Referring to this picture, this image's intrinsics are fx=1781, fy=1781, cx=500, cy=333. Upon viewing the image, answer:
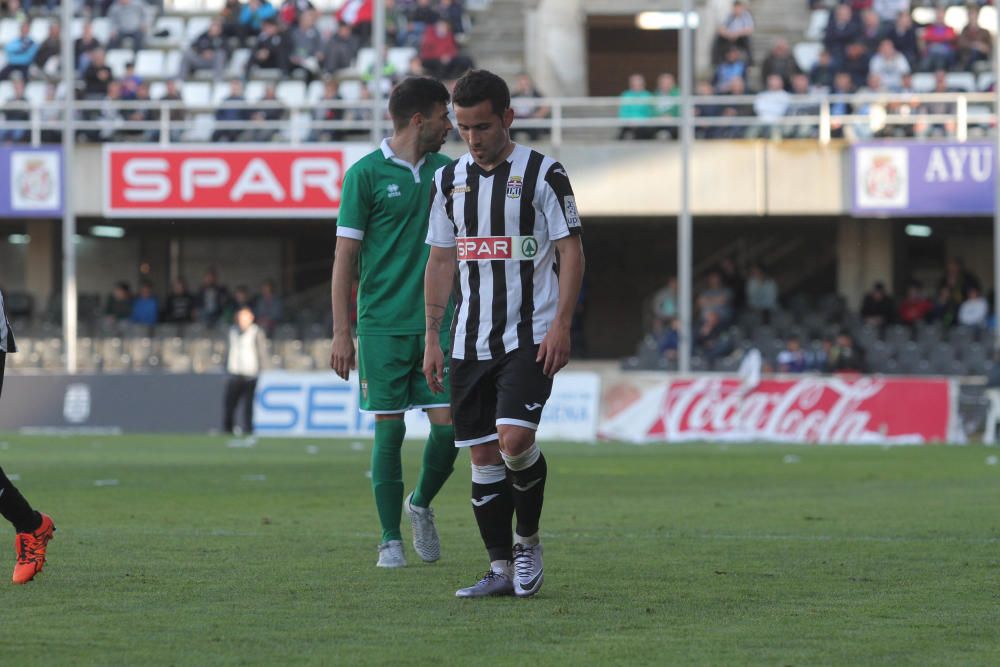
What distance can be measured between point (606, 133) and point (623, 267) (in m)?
4.80

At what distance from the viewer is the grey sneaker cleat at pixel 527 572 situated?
658 cm

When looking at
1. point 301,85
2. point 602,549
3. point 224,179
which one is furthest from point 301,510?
point 301,85

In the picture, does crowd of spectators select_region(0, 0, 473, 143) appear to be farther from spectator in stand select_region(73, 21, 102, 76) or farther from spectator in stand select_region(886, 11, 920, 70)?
spectator in stand select_region(886, 11, 920, 70)

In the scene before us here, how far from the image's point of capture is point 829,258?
33.8 m

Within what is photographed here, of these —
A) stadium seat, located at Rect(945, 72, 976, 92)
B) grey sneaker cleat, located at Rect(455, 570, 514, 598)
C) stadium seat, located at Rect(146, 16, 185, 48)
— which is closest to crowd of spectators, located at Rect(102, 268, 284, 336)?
stadium seat, located at Rect(146, 16, 185, 48)

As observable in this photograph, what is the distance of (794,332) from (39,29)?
15.3 meters

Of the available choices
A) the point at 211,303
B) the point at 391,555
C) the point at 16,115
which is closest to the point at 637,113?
the point at 211,303

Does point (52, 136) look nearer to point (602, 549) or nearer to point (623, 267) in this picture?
point (623, 267)

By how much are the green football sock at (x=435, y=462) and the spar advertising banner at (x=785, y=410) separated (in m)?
14.5

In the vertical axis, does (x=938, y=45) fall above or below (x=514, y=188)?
above

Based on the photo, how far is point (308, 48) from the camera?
30406mm

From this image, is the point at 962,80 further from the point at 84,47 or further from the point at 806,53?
the point at 84,47

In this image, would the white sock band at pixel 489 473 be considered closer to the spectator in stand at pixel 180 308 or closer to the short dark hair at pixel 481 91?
the short dark hair at pixel 481 91

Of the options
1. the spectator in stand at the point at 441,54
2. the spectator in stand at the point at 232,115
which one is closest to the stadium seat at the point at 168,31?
the spectator in stand at the point at 232,115
